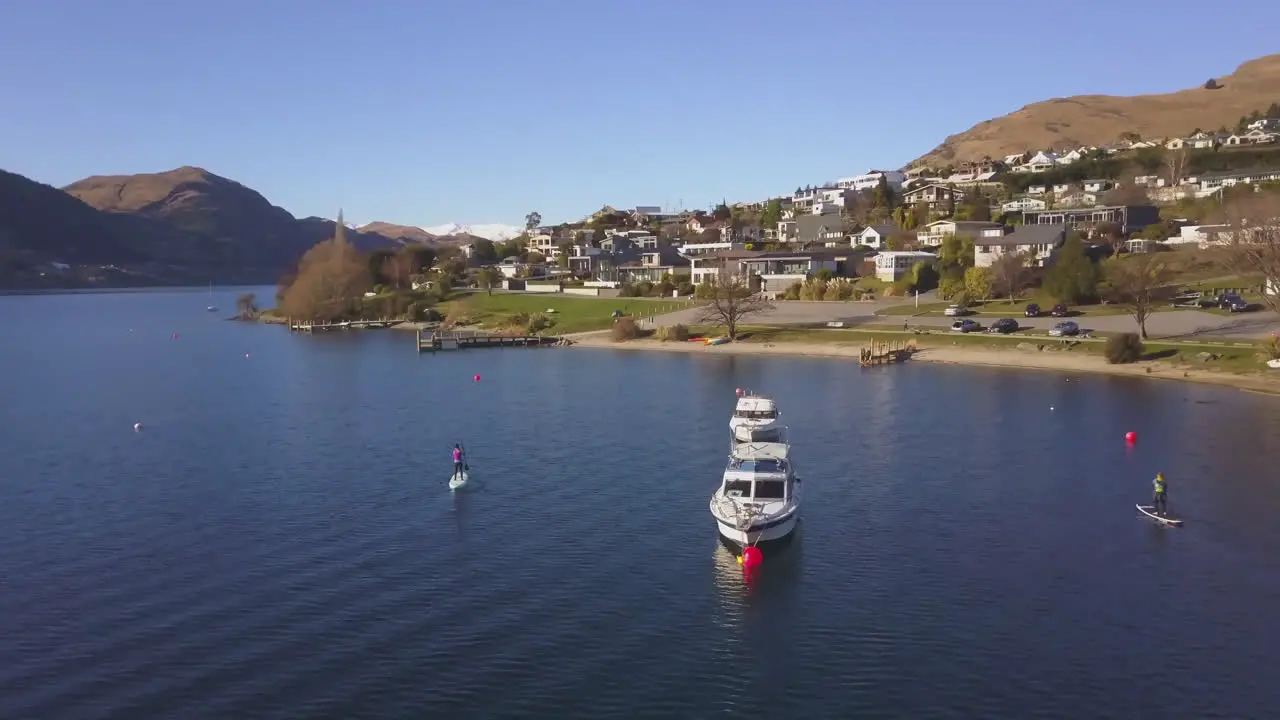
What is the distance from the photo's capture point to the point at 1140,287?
88.5m

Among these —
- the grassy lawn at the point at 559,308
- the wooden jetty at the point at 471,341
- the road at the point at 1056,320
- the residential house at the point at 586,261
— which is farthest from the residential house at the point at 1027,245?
the residential house at the point at 586,261

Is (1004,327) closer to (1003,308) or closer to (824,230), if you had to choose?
(1003,308)

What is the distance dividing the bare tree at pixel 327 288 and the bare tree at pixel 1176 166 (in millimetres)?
142969

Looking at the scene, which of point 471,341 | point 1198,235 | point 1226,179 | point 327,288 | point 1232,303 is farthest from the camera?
point 1226,179

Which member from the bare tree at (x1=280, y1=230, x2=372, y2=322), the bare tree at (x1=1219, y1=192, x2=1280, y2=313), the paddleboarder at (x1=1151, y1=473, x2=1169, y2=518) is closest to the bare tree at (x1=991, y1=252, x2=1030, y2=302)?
the bare tree at (x1=1219, y1=192, x2=1280, y2=313)

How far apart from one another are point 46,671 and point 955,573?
1134 inches

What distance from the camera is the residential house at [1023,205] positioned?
175m

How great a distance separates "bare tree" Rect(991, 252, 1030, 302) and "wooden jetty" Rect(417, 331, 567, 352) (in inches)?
2077

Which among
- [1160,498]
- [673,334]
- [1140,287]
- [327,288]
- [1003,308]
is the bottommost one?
[1160,498]

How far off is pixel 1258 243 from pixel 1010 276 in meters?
28.2

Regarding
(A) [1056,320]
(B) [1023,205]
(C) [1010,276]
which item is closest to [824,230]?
(B) [1023,205]

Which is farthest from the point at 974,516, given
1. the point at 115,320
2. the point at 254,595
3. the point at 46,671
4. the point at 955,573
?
the point at 115,320

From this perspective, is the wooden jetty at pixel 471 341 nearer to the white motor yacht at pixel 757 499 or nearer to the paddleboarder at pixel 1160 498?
A: the white motor yacht at pixel 757 499

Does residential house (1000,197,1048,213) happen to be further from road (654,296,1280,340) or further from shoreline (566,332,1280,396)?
shoreline (566,332,1280,396)
